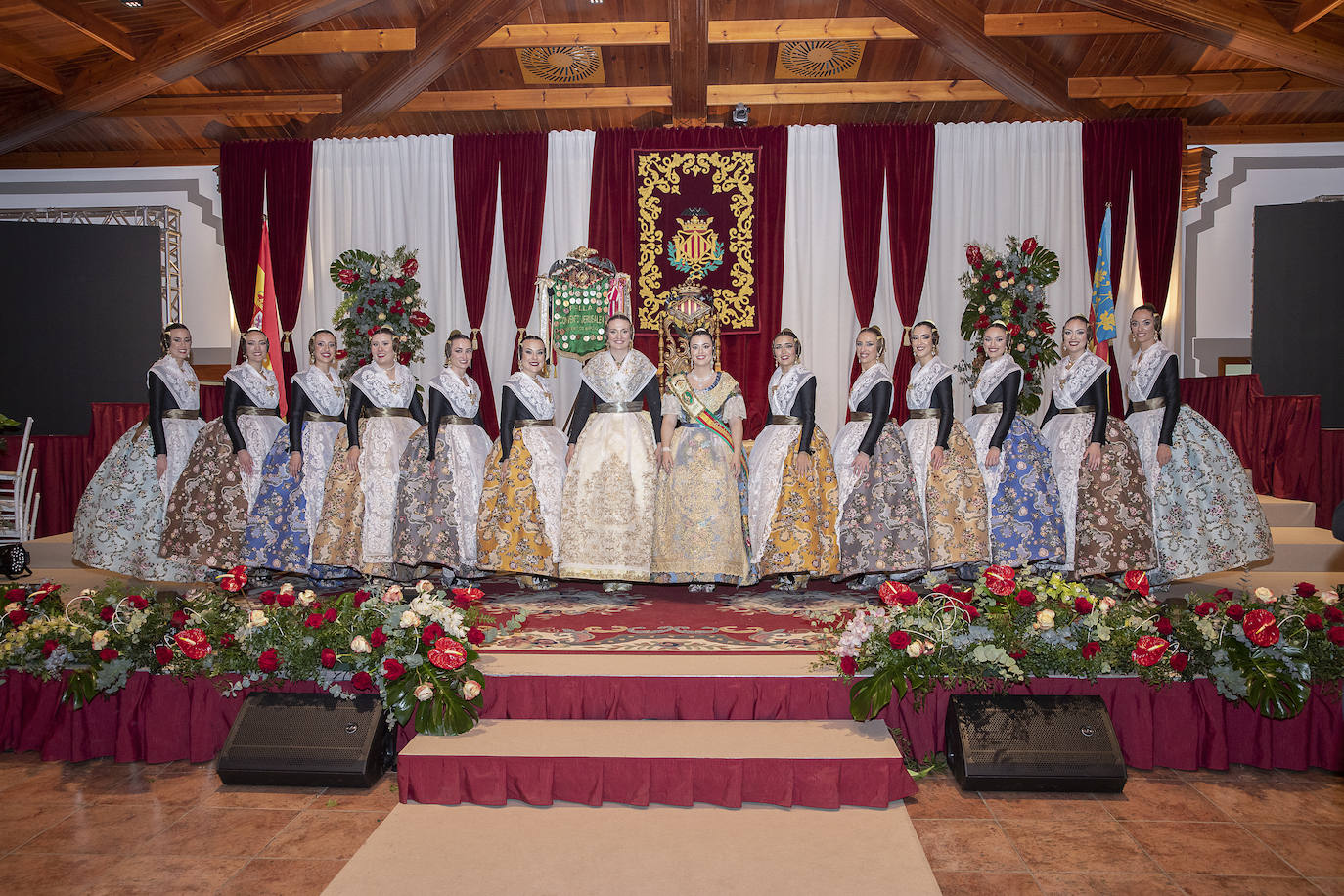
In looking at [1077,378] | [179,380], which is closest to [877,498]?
[1077,378]

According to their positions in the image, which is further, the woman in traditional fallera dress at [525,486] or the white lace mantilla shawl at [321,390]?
the white lace mantilla shawl at [321,390]

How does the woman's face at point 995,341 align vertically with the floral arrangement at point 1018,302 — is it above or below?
below

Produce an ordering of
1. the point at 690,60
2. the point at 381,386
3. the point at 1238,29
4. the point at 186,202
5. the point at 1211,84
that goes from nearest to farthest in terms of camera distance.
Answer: the point at 381,386
the point at 1238,29
the point at 690,60
the point at 1211,84
the point at 186,202

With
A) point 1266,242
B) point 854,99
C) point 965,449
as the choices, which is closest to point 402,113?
→ point 854,99

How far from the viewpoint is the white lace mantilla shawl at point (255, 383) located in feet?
17.9

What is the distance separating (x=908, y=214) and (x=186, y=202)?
690 centimetres

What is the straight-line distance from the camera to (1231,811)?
3.18m

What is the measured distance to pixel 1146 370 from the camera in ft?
16.2

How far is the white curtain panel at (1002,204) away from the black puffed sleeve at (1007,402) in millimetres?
3080

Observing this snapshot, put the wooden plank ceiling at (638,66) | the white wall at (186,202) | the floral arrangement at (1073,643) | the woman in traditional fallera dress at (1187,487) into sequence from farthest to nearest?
1. the white wall at (186,202)
2. the wooden plank ceiling at (638,66)
3. the woman in traditional fallera dress at (1187,487)
4. the floral arrangement at (1073,643)

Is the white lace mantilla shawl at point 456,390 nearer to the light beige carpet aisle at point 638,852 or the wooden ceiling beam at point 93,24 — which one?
the light beige carpet aisle at point 638,852

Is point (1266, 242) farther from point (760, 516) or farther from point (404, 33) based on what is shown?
point (404, 33)

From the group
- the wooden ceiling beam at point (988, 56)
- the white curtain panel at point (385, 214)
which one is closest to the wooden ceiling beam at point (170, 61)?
the white curtain panel at point (385, 214)

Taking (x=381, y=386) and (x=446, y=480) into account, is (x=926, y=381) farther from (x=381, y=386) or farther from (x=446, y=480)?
(x=381, y=386)
